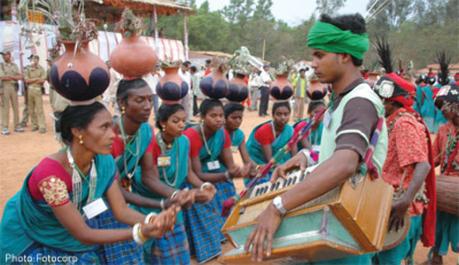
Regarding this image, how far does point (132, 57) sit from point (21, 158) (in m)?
6.60

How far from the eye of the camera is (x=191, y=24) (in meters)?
44.5

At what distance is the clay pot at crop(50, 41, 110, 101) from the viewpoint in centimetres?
261

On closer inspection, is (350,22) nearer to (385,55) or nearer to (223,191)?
(385,55)

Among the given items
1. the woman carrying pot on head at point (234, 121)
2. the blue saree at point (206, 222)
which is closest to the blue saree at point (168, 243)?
the blue saree at point (206, 222)

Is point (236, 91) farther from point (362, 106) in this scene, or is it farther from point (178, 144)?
point (362, 106)

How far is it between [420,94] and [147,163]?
1210 centimetres

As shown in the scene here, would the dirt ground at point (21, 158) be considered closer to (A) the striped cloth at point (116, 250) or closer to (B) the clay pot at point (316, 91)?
(A) the striped cloth at point (116, 250)

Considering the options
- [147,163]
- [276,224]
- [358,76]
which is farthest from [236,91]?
[276,224]

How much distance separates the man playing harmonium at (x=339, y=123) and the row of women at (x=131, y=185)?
0.88 metres

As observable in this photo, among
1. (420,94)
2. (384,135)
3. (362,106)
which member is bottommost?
(420,94)

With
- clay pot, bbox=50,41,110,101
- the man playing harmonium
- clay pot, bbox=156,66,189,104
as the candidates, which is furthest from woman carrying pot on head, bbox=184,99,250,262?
the man playing harmonium

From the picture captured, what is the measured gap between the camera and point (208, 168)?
4.99m

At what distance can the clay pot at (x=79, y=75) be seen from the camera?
261 centimetres

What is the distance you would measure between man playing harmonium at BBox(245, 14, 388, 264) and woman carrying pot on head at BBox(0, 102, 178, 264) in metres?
0.87
